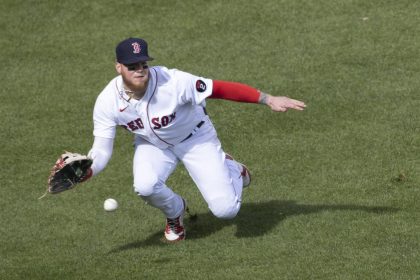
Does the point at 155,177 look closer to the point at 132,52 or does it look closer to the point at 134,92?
the point at 134,92

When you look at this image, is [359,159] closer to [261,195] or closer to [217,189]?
[261,195]

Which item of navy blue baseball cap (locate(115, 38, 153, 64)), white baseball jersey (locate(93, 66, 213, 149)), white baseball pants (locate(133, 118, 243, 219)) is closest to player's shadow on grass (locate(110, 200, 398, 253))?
white baseball pants (locate(133, 118, 243, 219))

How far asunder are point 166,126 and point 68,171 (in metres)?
1.17

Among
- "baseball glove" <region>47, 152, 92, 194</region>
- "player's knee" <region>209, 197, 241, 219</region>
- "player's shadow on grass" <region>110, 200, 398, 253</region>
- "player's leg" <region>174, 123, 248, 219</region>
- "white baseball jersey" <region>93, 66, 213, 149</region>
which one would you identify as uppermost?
"white baseball jersey" <region>93, 66, 213, 149</region>

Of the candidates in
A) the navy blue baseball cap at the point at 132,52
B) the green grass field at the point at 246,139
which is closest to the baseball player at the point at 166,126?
the navy blue baseball cap at the point at 132,52

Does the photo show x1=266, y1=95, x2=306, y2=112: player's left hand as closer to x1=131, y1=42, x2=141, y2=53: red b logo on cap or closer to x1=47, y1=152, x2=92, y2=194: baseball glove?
x1=131, y1=42, x2=141, y2=53: red b logo on cap

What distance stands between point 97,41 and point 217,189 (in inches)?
253

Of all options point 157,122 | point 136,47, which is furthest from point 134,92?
point 136,47

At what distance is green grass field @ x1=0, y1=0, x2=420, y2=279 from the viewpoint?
9.78 meters

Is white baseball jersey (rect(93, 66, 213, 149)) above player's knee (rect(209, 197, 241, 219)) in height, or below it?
above

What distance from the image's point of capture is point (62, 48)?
16.0 metres

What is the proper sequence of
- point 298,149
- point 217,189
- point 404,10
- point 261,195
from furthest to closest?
1. point 404,10
2. point 298,149
3. point 261,195
4. point 217,189

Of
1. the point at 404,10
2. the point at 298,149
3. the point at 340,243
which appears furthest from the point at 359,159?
the point at 404,10

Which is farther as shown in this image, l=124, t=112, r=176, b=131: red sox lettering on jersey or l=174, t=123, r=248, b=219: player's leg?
A: l=174, t=123, r=248, b=219: player's leg
